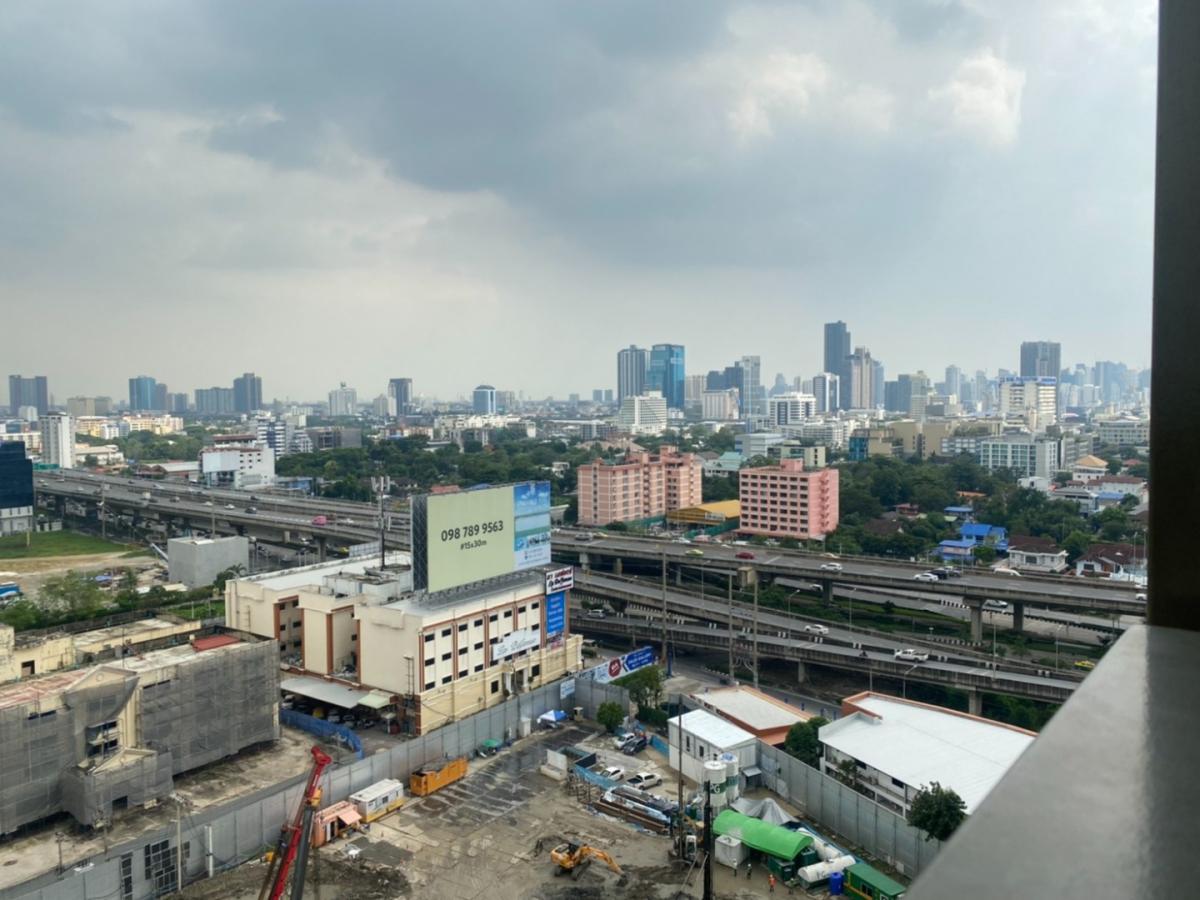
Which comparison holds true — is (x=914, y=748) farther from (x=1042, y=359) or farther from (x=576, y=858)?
(x=1042, y=359)

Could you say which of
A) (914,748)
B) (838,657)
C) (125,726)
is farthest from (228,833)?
(838,657)

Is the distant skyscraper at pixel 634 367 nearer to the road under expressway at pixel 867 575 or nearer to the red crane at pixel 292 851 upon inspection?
the road under expressway at pixel 867 575

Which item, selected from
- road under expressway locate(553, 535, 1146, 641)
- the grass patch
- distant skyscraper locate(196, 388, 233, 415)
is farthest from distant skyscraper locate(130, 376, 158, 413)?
road under expressway locate(553, 535, 1146, 641)

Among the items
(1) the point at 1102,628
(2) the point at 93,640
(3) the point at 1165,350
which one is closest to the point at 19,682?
(2) the point at 93,640

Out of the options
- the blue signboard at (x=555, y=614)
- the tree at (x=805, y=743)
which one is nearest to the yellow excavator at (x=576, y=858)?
the tree at (x=805, y=743)

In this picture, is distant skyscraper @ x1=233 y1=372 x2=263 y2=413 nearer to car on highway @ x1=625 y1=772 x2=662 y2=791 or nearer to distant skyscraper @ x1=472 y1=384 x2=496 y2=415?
distant skyscraper @ x1=472 y1=384 x2=496 y2=415

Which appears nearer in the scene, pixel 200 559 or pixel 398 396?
pixel 200 559

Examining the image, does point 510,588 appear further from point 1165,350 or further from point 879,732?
point 1165,350
